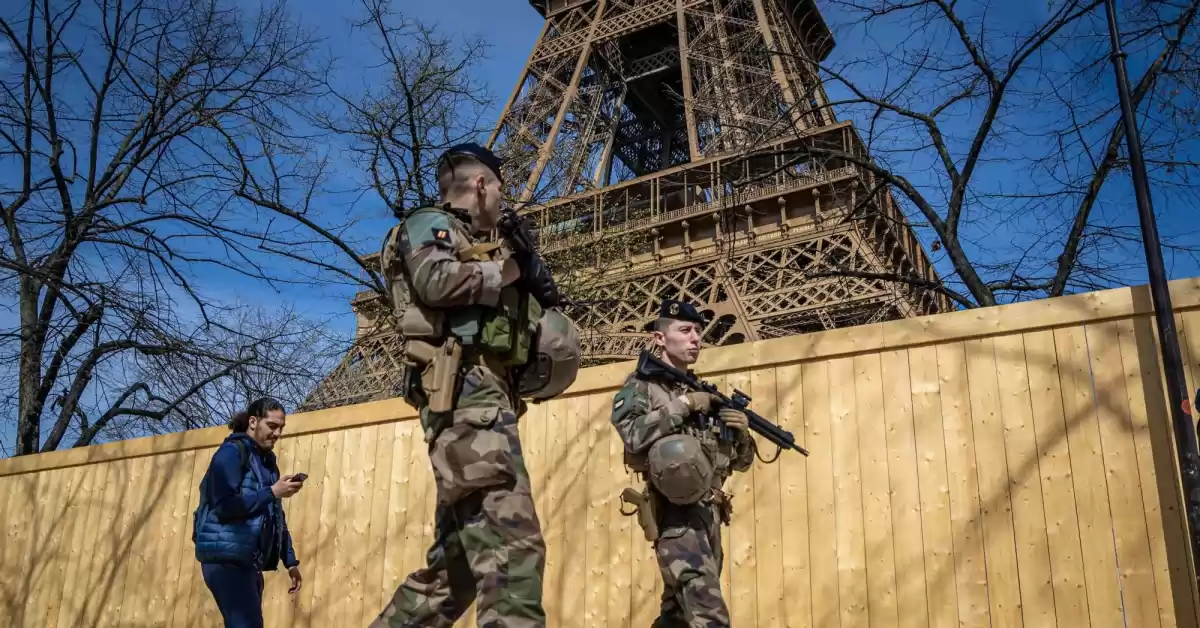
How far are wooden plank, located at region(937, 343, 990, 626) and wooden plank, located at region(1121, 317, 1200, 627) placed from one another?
727 millimetres

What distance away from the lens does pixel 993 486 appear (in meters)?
4.52

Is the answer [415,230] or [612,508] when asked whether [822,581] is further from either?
[415,230]

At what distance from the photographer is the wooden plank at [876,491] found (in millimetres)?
4590

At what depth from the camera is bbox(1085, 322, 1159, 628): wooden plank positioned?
160 inches

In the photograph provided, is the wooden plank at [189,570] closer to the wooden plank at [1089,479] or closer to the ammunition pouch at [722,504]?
the ammunition pouch at [722,504]

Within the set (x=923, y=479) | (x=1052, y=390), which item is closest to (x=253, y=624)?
(x=923, y=479)

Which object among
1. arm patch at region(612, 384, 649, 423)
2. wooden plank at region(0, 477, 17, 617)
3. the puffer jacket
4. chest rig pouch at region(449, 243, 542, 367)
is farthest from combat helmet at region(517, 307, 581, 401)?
wooden plank at region(0, 477, 17, 617)

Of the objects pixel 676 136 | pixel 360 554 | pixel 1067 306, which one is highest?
pixel 676 136

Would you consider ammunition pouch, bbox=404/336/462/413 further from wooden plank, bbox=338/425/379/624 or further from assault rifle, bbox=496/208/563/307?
wooden plank, bbox=338/425/379/624

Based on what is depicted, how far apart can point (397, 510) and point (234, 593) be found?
6.78ft

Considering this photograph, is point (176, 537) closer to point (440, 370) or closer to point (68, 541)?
point (68, 541)

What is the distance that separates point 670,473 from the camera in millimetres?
3650

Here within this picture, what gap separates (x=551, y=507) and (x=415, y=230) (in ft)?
10.5

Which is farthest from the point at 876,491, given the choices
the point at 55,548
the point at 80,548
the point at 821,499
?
the point at 55,548
